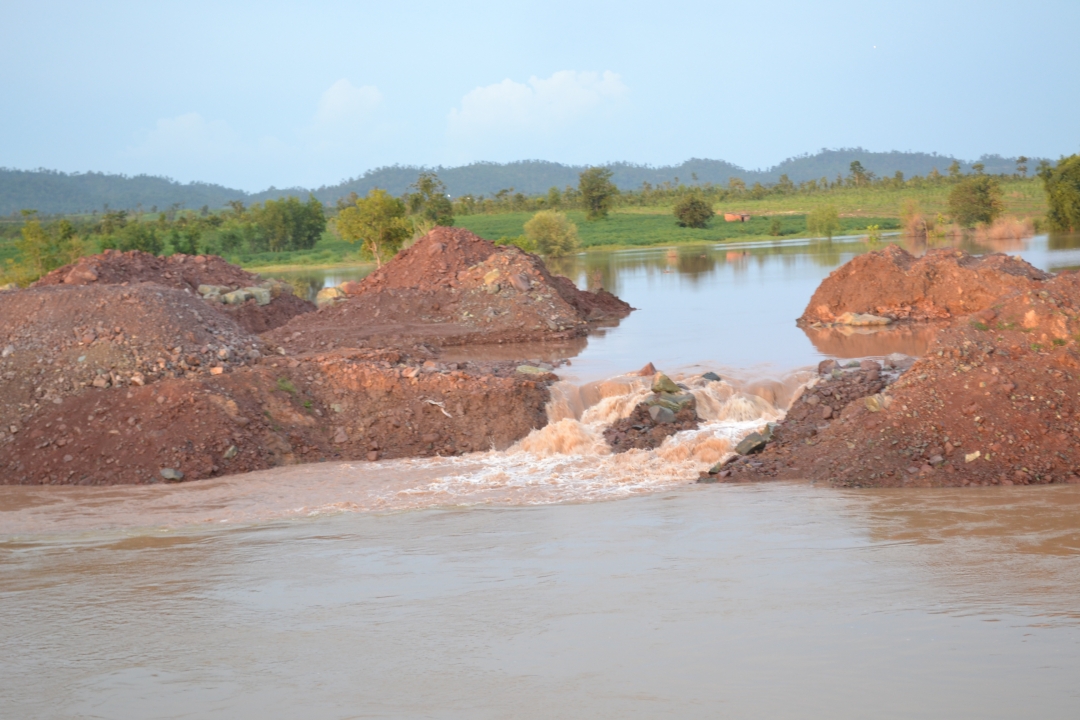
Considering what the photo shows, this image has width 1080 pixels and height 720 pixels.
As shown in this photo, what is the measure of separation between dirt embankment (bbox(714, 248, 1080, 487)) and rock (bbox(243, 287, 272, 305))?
58.9 ft

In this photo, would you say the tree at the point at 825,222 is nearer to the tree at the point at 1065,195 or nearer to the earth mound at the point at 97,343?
the tree at the point at 1065,195

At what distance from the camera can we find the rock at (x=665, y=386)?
13461mm

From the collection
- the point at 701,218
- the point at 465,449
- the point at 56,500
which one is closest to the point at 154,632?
the point at 56,500

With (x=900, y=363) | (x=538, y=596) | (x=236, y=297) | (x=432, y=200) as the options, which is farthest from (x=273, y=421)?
(x=432, y=200)

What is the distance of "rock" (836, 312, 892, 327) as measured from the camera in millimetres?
21594

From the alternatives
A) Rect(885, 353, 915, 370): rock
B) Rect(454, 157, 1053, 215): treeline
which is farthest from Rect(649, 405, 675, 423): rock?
Rect(454, 157, 1053, 215): treeline

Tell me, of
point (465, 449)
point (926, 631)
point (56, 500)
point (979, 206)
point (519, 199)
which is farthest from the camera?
point (519, 199)

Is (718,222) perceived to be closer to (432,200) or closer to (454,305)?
(432,200)

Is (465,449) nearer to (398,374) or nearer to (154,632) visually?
(398,374)

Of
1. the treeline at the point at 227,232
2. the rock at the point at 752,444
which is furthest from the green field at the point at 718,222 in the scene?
the rock at the point at 752,444

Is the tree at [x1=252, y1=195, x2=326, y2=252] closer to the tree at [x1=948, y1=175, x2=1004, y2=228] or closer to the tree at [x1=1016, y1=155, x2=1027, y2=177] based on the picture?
the tree at [x1=948, y1=175, x2=1004, y2=228]

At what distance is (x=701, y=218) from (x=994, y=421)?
7420 centimetres

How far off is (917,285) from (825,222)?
5268 centimetres

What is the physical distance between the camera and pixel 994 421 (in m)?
9.95
